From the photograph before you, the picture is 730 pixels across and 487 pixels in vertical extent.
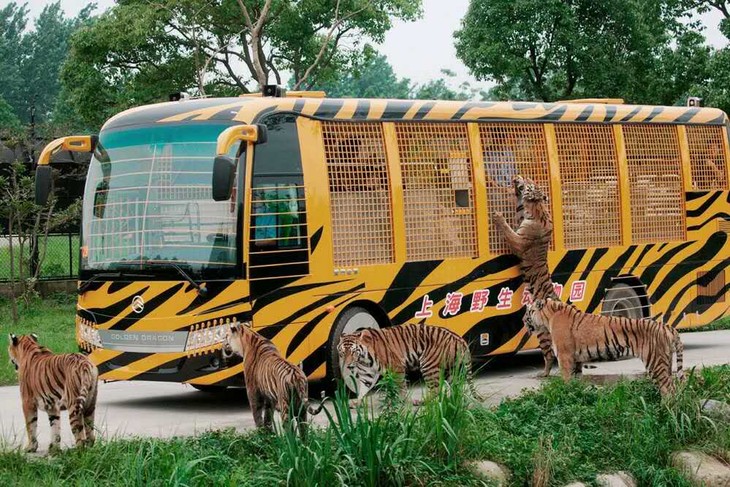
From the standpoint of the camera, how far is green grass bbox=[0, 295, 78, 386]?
15084mm

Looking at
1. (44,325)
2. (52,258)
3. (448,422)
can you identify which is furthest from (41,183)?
(52,258)

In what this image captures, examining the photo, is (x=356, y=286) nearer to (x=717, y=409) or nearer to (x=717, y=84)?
(x=717, y=409)

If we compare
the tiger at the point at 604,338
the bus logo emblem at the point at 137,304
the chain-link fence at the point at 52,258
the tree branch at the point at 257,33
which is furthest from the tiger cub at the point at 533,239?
the tree branch at the point at 257,33

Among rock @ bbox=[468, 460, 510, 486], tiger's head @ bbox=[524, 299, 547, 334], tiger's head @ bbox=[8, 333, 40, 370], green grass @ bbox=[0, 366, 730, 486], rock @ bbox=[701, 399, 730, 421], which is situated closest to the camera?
green grass @ bbox=[0, 366, 730, 486]

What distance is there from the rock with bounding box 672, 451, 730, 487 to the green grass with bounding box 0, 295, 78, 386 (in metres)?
7.57

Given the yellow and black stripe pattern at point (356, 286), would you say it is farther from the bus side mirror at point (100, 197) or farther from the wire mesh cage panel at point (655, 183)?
the bus side mirror at point (100, 197)

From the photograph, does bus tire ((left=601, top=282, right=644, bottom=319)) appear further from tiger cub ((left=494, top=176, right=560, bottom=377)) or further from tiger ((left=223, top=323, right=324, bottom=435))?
tiger ((left=223, top=323, right=324, bottom=435))

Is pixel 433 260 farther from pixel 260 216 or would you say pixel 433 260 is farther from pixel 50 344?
pixel 50 344

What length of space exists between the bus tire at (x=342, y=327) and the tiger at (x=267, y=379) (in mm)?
1746

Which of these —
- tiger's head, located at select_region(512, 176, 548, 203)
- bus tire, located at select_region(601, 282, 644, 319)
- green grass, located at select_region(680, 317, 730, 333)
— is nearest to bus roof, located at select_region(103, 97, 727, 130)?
tiger's head, located at select_region(512, 176, 548, 203)

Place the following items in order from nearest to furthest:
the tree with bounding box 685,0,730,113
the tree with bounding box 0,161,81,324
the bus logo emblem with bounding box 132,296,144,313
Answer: the bus logo emblem with bounding box 132,296,144,313
the tree with bounding box 0,161,81,324
the tree with bounding box 685,0,730,113

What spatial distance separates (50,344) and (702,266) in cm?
829

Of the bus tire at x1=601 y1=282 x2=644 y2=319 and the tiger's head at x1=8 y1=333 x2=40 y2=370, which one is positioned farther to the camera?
the bus tire at x1=601 y1=282 x2=644 y2=319

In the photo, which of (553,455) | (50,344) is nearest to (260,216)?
(553,455)
